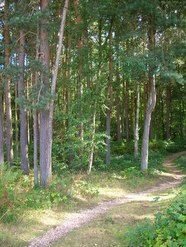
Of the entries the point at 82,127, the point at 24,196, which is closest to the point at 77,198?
the point at 24,196

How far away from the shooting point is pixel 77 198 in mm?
8914

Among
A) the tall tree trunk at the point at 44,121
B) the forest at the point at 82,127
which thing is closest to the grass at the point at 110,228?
the forest at the point at 82,127

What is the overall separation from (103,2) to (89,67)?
3424 millimetres

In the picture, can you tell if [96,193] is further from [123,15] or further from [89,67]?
[123,15]

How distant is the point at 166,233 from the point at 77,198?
206 inches

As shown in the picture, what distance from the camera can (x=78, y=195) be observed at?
30.2 ft

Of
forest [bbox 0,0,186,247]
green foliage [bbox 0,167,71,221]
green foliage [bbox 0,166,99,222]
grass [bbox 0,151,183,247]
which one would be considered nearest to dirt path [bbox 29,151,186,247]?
forest [bbox 0,0,186,247]

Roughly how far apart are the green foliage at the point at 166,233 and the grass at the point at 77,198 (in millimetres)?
1368

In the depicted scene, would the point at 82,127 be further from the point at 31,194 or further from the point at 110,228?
the point at 110,228

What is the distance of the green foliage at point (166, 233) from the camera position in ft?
12.9

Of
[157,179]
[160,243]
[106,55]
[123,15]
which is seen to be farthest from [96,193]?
[123,15]

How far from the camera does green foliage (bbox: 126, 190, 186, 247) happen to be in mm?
3926

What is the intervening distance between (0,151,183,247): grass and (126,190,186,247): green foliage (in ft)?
4.49

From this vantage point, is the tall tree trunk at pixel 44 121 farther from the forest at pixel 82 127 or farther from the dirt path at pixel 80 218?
the dirt path at pixel 80 218
